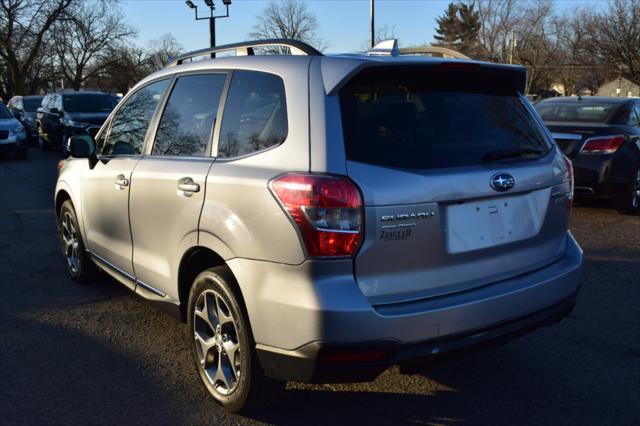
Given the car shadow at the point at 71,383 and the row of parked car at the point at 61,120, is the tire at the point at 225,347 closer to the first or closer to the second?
the car shadow at the point at 71,383

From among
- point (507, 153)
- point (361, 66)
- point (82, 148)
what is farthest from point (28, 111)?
point (507, 153)

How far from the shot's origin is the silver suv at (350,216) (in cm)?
252

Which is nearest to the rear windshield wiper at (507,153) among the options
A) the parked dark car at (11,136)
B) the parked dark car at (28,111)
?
the parked dark car at (11,136)

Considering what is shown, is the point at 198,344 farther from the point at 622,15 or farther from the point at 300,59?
the point at 622,15

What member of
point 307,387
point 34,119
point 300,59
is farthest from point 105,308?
point 34,119

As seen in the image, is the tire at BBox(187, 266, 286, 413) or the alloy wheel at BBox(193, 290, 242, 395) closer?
the tire at BBox(187, 266, 286, 413)

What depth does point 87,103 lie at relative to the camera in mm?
17141

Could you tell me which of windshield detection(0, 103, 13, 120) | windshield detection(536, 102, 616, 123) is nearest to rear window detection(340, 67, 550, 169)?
windshield detection(536, 102, 616, 123)

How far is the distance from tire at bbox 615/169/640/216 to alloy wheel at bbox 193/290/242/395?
263 inches

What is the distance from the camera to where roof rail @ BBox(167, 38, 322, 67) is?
298 cm

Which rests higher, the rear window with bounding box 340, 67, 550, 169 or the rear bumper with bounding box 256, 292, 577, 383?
the rear window with bounding box 340, 67, 550, 169

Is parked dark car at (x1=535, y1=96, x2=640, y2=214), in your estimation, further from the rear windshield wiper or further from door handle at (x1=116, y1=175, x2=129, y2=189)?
door handle at (x1=116, y1=175, x2=129, y2=189)

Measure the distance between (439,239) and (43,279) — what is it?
4.13 m

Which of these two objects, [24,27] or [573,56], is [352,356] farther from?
[573,56]
